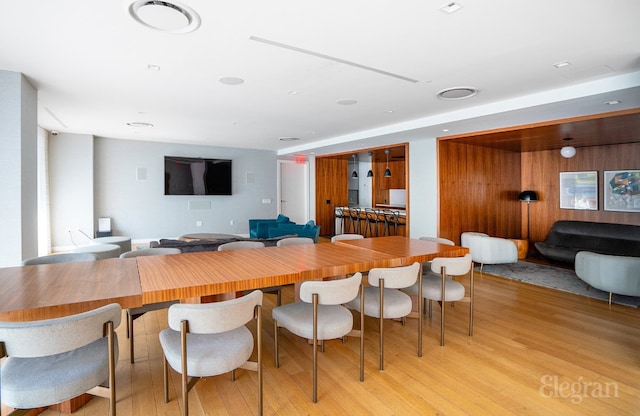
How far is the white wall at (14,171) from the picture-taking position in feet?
10.8

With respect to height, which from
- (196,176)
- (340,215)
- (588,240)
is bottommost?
(588,240)

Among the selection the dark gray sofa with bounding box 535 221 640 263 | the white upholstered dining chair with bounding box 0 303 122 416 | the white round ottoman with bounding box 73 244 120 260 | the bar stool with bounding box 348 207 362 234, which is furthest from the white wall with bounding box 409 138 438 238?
the white upholstered dining chair with bounding box 0 303 122 416

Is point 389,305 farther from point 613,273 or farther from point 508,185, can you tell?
point 508,185

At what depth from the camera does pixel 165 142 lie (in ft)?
28.4

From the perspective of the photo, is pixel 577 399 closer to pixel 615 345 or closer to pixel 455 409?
pixel 455 409

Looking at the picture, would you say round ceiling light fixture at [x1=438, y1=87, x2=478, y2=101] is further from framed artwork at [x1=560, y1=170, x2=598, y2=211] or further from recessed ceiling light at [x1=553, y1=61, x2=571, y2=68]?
framed artwork at [x1=560, y1=170, x2=598, y2=211]

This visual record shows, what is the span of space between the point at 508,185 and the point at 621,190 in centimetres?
195

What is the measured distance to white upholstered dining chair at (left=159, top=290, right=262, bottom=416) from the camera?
1.77 m

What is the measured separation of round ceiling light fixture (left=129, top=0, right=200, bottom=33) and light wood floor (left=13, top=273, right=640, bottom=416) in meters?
2.62

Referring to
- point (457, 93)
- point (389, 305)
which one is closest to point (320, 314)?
point (389, 305)

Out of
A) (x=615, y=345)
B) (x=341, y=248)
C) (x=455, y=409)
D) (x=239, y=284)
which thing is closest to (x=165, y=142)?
(x=341, y=248)

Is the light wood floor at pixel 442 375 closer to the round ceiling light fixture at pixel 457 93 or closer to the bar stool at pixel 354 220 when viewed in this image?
the round ceiling light fixture at pixel 457 93

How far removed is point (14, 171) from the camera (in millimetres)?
3316

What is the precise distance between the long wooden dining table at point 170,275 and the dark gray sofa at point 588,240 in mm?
4005
